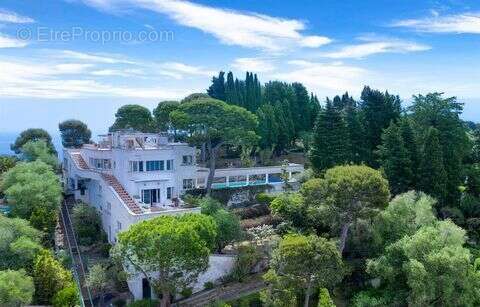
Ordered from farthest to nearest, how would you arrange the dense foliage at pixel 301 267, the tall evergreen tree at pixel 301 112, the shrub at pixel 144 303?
1. the tall evergreen tree at pixel 301 112
2. the shrub at pixel 144 303
3. the dense foliage at pixel 301 267

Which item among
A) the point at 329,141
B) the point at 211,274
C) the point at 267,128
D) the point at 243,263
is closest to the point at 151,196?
the point at 211,274

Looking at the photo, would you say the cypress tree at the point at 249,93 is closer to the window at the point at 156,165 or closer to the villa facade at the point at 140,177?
the villa facade at the point at 140,177

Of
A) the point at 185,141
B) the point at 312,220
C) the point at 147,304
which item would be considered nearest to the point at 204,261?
the point at 147,304

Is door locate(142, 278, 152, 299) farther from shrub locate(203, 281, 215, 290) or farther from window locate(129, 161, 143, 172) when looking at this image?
window locate(129, 161, 143, 172)

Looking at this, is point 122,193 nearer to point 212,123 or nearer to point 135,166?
point 135,166

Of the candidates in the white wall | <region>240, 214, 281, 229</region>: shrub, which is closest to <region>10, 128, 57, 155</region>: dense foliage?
<region>240, 214, 281, 229</region>: shrub

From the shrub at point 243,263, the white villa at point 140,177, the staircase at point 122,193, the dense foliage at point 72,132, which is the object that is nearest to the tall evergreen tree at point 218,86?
the dense foliage at point 72,132
